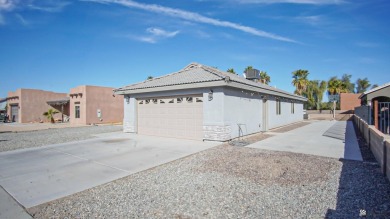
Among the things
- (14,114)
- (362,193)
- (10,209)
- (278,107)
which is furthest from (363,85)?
(14,114)

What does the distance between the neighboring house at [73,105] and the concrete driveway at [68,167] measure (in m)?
19.0

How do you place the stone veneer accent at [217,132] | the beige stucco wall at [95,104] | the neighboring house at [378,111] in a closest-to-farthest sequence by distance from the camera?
the stone veneer accent at [217,132] → the neighboring house at [378,111] → the beige stucco wall at [95,104]

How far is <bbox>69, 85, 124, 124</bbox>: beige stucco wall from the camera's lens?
26422mm

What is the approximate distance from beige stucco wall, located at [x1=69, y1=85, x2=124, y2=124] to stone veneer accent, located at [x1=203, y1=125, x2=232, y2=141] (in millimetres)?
20759

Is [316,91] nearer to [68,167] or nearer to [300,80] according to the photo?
[300,80]

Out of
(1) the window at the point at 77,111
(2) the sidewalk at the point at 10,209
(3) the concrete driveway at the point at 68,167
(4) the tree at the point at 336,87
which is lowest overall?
(2) the sidewalk at the point at 10,209


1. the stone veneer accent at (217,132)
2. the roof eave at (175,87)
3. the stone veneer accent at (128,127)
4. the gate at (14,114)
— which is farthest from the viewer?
the gate at (14,114)

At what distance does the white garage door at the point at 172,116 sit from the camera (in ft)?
37.2

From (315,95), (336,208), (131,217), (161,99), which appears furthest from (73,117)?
(315,95)

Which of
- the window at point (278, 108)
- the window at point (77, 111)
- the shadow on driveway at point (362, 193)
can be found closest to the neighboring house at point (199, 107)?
the window at point (278, 108)

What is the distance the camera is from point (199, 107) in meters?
11.2

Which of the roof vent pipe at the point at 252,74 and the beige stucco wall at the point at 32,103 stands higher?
the roof vent pipe at the point at 252,74

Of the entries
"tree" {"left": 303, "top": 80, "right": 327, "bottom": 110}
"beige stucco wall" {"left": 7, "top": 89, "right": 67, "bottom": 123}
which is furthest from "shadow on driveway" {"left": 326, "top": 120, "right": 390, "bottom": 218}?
"tree" {"left": 303, "top": 80, "right": 327, "bottom": 110}

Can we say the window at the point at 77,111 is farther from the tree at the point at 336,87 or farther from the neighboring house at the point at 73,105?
the tree at the point at 336,87
